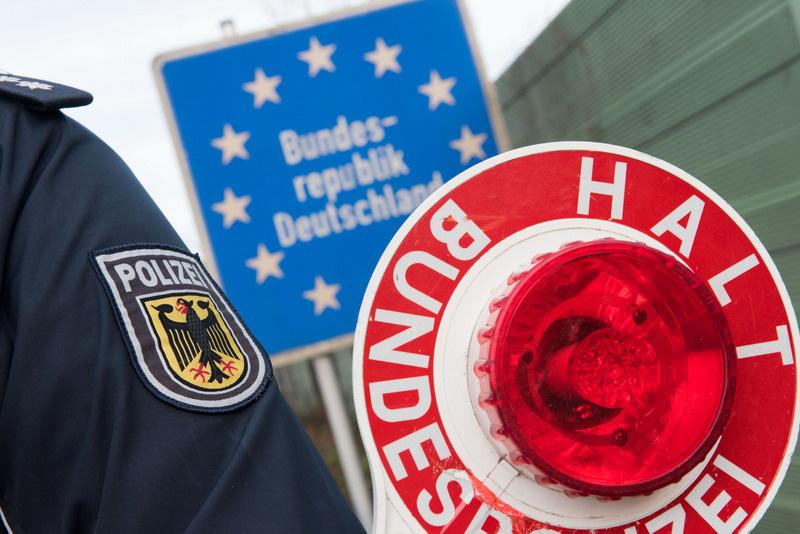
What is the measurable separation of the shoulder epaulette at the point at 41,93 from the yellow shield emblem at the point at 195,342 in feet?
0.87

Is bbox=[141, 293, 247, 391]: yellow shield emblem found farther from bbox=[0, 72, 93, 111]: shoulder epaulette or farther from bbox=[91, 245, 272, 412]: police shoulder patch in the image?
bbox=[0, 72, 93, 111]: shoulder epaulette

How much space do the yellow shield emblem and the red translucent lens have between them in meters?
0.31

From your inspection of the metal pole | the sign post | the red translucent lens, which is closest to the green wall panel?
the sign post

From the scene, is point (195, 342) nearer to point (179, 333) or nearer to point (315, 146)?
point (179, 333)

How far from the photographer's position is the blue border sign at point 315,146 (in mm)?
2545

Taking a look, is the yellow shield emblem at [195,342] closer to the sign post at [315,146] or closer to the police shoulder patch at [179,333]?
the police shoulder patch at [179,333]

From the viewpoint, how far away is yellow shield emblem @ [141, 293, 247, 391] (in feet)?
2.90

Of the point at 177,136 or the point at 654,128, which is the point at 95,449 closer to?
the point at 654,128

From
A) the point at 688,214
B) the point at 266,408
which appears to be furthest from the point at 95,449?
the point at 688,214

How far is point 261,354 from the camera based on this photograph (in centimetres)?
98

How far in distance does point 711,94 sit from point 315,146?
1.27 meters

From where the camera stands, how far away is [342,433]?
9.16 feet

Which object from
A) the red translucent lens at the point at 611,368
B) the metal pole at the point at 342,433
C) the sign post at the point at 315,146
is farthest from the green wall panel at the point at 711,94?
the metal pole at the point at 342,433

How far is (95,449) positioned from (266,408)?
161mm
